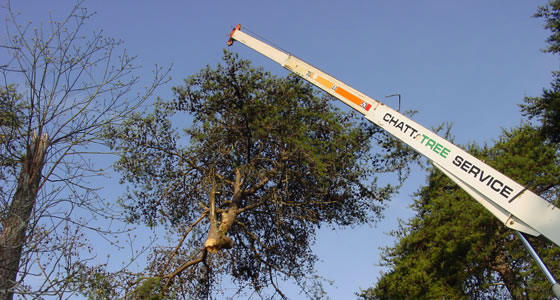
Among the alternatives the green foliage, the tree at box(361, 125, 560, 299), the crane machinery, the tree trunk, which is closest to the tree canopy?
the tree at box(361, 125, 560, 299)

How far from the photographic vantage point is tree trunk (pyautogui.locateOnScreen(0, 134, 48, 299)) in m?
5.61

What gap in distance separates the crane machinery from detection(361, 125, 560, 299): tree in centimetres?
589

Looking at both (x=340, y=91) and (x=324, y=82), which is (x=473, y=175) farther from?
(x=324, y=82)

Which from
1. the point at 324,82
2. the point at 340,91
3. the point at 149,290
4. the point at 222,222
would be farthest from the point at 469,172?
the point at 149,290

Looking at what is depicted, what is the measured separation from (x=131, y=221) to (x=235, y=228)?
10.9 feet

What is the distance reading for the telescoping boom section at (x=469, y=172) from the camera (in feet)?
31.7

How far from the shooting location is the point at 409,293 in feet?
58.1

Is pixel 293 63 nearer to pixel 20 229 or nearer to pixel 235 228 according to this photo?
pixel 235 228

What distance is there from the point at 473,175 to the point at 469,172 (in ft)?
0.33

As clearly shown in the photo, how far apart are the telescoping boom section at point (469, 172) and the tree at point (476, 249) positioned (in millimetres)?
5889

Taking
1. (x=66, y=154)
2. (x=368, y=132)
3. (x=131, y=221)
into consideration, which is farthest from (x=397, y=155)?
(x=66, y=154)

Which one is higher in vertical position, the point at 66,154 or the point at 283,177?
the point at 283,177

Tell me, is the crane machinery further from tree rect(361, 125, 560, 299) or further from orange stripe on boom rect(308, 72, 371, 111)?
tree rect(361, 125, 560, 299)

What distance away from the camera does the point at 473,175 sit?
10.5 meters
